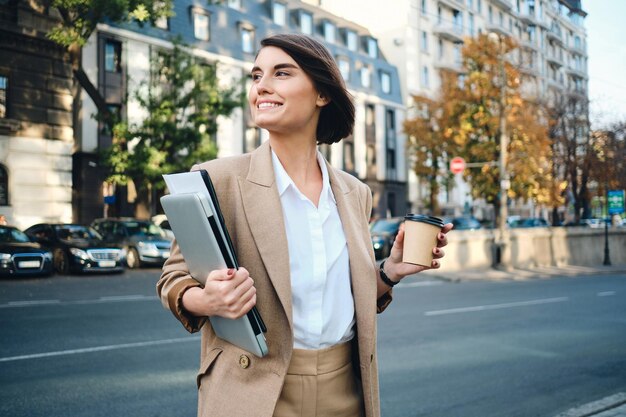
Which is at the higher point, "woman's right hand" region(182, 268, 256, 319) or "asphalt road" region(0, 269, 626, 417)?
"woman's right hand" region(182, 268, 256, 319)

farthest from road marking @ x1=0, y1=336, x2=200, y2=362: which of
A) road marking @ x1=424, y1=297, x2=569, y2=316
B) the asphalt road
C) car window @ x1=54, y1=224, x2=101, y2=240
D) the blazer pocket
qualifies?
car window @ x1=54, y1=224, x2=101, y2=240

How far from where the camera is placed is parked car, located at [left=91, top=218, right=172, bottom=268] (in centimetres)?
2042

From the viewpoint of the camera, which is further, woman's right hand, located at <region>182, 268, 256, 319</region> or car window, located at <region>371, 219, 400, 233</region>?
car window, located at <region>371, 219, 400, 233</region>

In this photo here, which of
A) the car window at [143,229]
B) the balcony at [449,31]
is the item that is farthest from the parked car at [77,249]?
the balcony at [449,31]

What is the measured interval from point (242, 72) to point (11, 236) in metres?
22.2

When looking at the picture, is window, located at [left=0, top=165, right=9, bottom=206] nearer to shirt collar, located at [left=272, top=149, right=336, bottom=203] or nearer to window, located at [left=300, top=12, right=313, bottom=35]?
shirt collar, located at [left=272, top=149, right=336, bottom=203]

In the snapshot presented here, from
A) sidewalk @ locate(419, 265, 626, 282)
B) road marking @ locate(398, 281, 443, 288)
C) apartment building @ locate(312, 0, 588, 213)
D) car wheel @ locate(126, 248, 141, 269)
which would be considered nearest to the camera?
road marking @ locate(398, 281, 443, 288)

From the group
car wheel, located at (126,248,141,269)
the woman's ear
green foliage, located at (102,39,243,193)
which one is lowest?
car wheel, located at (126,248,141,269)

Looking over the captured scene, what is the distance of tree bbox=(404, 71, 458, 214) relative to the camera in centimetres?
3441

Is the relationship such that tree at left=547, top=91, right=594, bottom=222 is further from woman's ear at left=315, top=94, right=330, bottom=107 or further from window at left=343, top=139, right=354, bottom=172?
woman's ear at left=315, top=94, right=330, bottom=107

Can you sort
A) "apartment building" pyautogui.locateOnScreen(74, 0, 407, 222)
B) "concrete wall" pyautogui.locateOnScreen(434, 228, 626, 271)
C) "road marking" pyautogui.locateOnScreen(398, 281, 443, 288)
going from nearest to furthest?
"road marking" pyautogui.locateOnScreen(398, 281, 443, 288), "concrete wall" pyautogui.locateOnScreen(434, 228, 626, 271), "apartment building" pyautogui.locateOnScreen(74, 0, 407, 222)

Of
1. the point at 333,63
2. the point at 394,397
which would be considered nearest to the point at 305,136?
the point at 333,63

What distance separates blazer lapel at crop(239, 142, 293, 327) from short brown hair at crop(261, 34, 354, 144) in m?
0.35

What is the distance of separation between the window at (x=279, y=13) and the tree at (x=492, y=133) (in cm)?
1489
